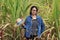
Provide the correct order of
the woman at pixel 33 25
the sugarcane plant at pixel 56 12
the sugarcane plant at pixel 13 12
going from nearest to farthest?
the woman at pixel 33 25
the sugarcane plant at pixel 56 12
the sugarcane plant at pixel 13 12

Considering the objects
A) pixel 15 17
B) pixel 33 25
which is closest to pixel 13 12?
pixel 15 17

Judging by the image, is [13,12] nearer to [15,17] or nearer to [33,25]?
[15,17]

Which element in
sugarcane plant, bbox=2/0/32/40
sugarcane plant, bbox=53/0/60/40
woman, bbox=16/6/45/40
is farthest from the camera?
sugarcane plant, bbox=2/0/32/40

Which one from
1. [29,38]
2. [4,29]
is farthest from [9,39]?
[29,38]

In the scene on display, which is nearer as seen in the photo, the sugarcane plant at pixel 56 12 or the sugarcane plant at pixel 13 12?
the sugarcane plant at pixel 56 12

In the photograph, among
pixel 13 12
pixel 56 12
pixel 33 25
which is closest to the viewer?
pixel 33 25

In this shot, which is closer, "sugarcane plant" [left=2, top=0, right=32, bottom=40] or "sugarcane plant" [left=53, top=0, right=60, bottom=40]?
"sugarcane plant" [left=53, top=0, right=60, bottom=40]

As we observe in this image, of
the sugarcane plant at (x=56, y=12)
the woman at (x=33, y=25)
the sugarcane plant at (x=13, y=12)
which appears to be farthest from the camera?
the sugarcane plant at (x=13, y=12)

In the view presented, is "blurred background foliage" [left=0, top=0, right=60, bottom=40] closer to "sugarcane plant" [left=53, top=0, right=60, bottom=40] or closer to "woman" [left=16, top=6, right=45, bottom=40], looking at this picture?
"sugarcane plant" [left=53, top=0, right=60, bottom=40]

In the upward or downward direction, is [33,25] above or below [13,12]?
below

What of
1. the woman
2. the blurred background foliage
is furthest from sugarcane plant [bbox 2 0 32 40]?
the woman

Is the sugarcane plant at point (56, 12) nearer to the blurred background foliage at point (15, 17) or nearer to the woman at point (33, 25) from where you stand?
Result: the blurred background foliage at point (15, 17)

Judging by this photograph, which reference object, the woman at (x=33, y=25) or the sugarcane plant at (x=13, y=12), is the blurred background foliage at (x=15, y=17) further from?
the woman at (x=33, y=25)

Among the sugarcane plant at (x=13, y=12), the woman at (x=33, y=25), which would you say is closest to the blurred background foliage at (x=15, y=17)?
the sugarcane plant at (x=13, y=12)
